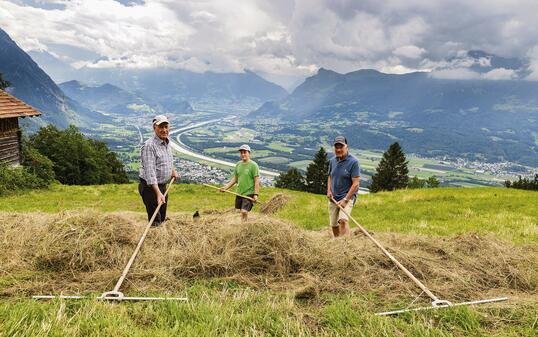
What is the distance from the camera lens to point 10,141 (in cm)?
2225

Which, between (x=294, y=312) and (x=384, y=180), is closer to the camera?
(x=294, y=312)

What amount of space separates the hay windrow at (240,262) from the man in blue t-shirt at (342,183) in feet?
4.73

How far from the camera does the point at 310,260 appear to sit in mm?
5500

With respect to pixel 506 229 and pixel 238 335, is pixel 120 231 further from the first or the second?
pixel 506 229

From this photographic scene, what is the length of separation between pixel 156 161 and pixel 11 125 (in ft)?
70.8

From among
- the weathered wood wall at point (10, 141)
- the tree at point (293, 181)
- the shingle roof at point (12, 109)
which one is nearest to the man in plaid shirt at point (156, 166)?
the shingle roof at point (12, 109)

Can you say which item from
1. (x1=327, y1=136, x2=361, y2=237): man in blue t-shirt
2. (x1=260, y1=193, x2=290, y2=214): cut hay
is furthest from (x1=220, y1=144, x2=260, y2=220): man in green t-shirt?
(x1=260, y1=193, x2=290, y2=214): cut hay

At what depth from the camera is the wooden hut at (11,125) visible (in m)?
20.1

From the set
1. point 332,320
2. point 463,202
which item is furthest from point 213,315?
point 463,202

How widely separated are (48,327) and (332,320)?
9.46ft

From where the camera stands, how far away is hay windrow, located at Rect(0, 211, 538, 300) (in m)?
4.78

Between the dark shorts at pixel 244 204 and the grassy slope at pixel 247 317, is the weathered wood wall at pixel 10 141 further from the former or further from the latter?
the grassy slope at pixel 247 317

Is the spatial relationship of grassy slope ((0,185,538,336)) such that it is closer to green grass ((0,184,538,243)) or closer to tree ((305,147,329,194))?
green grass ((0,184,538,243))

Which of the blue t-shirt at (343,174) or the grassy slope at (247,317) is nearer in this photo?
the grassy slope at (247,317)
